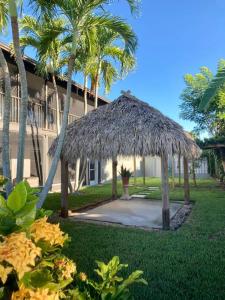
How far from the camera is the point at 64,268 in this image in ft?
6.19

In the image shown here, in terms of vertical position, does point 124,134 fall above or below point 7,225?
above

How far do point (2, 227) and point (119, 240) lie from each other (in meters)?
5.21

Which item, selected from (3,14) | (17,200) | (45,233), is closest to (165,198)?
(3,14)

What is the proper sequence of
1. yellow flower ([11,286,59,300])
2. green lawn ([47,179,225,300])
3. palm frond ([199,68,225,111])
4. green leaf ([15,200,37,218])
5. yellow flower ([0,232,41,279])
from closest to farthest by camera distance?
yellow flower ([0,232,41,279]) → yellow flower ([11,286,59,300]) → green leaf ([15,200,37,218]) → green lawn ([47,179,225,300]) → palm frond ([199,68,225,111])

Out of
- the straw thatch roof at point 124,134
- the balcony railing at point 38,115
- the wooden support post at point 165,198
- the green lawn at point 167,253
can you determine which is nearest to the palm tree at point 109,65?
the straw thatch roof at point 124,134

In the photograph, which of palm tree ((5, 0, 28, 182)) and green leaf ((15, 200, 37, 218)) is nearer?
green leaf ((15, 200, 37, 218))

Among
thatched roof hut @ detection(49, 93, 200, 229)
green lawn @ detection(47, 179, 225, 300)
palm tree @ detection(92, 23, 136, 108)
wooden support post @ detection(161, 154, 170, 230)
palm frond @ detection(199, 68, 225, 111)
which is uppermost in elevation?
palm tree @ detection(92, 23, 136, 108)

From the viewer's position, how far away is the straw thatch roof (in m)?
8.06

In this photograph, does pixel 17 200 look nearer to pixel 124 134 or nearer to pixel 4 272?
pixel 4 272

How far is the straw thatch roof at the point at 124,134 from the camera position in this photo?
8062mm

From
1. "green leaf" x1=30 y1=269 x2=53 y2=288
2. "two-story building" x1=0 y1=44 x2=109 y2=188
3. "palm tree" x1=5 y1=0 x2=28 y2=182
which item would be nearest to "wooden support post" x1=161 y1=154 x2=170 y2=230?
"palm tree" x1=5 y1=0 x2=28 y2=182

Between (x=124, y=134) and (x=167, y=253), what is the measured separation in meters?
3.83

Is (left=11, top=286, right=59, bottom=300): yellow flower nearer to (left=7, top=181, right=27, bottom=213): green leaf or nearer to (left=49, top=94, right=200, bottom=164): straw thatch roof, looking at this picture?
(left=7, top=181, right=27, bottom=213): green leaf

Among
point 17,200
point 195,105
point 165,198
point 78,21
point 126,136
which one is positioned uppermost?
point 195,105
